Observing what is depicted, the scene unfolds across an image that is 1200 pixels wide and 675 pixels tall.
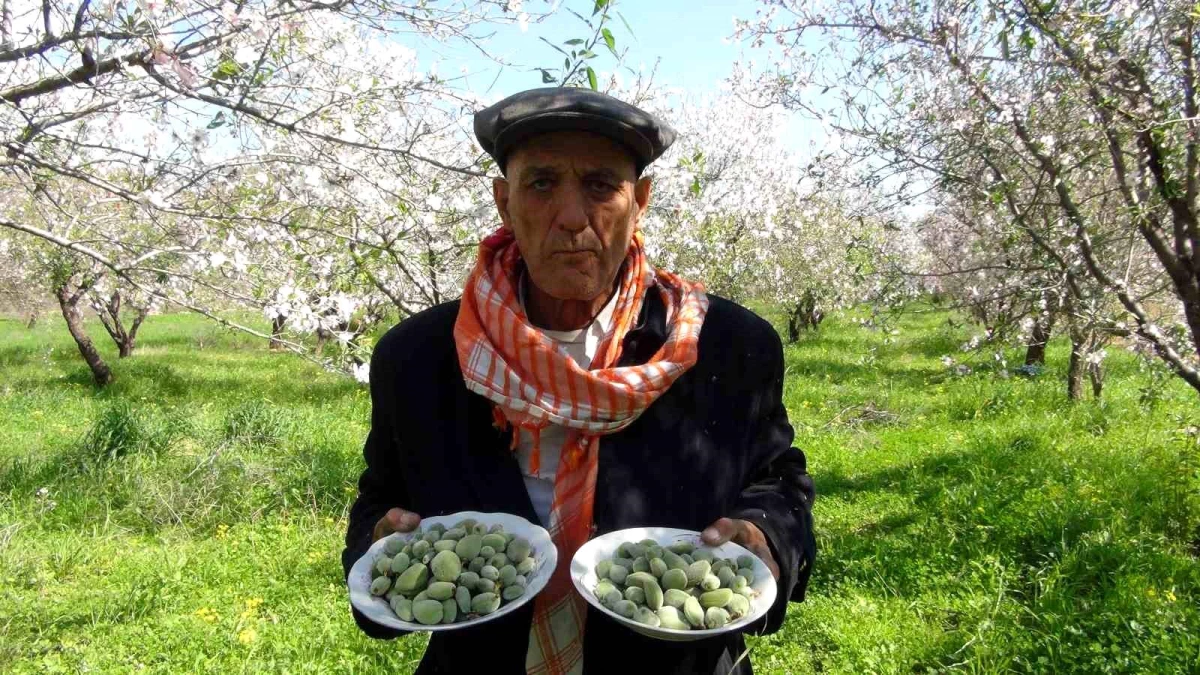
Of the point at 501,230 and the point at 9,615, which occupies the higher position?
the point at 501,230

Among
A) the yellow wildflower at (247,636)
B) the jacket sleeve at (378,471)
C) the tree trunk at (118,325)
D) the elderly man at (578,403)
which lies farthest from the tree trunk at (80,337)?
the elderly man at (578,403)

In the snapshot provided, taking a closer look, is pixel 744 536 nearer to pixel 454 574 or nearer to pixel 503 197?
pixel 454 574

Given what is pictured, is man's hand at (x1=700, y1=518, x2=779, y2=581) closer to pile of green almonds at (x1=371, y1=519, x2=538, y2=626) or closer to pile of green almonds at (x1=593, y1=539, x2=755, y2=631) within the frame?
pile of green almonds at (x1=593, y1=539, x2=755, y2=631)

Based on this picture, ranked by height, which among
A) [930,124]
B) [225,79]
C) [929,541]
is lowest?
[929,541]

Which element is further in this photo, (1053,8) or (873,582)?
(873,582)

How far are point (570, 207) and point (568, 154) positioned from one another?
0.34 ft

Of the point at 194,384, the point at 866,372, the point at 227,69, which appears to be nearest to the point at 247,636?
the point at 227,69

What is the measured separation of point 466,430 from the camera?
5.15 feet

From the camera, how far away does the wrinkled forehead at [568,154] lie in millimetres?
1458

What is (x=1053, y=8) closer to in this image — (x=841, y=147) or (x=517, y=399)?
(x=841, y=147)

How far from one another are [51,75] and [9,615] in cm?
289

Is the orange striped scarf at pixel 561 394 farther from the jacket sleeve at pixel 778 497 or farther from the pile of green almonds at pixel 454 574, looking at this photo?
the jacket sleeve at pixel 778 497

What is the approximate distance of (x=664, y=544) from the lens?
4.77 feet

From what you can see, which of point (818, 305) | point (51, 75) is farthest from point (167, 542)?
point (818, 305)
